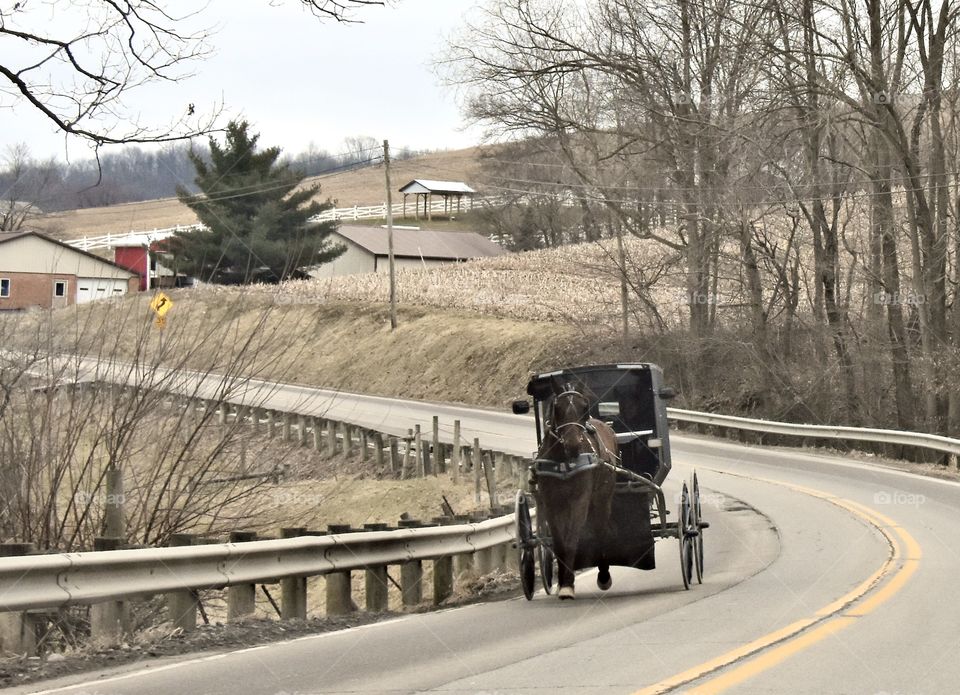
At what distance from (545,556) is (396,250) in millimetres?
77081

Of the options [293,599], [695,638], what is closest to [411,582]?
[293,599]

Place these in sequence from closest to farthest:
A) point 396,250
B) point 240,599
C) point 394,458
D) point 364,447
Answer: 1. point 240,599
2. point 394,458
3. point 364,447
4. point 396,250

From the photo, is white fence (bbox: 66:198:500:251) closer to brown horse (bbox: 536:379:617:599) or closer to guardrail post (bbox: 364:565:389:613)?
guardrail post (bbox: 364:565:389:613)

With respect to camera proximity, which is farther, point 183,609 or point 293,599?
point 293,599

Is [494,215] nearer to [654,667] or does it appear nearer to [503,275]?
[503,275]

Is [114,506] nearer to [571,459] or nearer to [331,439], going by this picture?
[571,459]

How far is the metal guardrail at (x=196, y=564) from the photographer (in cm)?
760

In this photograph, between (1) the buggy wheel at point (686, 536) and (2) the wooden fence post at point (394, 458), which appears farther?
(2) the wooden fence post at point (394, 458)

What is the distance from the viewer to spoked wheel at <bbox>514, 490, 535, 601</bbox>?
458 inches

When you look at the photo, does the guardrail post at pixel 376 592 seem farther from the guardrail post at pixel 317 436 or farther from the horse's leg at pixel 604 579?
the guardrail post at pixel 317 436

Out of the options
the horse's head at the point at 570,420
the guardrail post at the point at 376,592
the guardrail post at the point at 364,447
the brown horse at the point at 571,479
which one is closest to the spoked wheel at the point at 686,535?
the brown horse at the point at 571,479

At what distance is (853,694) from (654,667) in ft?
4.19

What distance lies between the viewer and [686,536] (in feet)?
39.6

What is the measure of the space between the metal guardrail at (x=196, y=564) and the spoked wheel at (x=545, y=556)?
101cm
